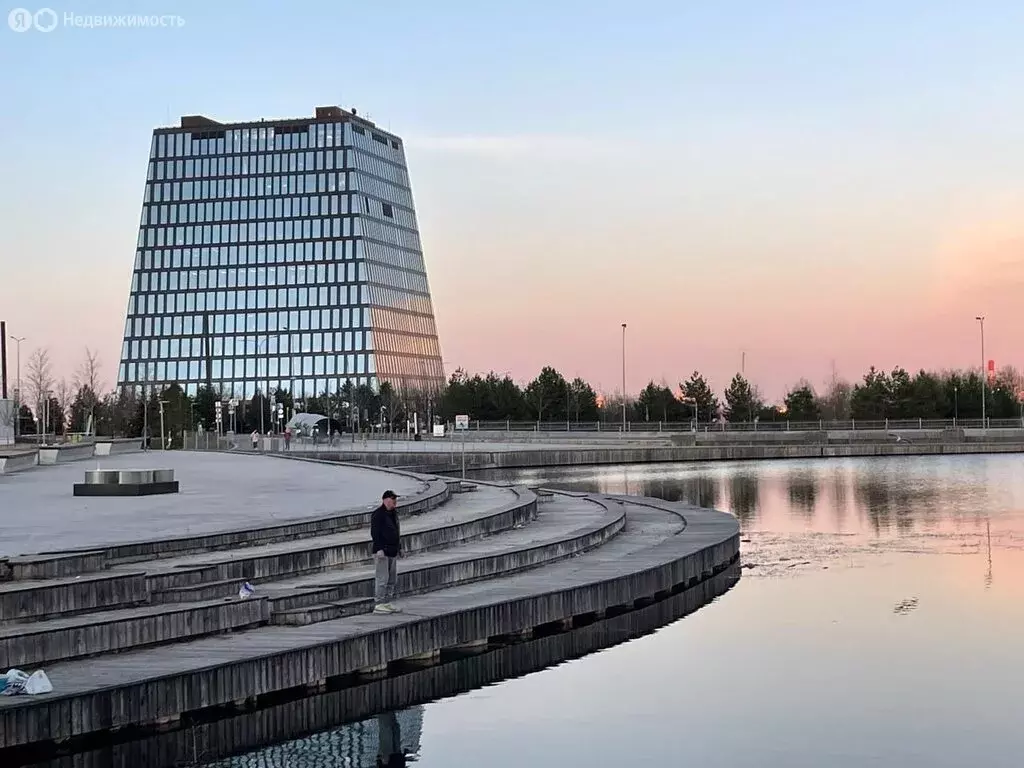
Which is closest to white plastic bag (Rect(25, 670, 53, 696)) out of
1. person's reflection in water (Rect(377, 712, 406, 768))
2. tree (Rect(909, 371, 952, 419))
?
person's reflection in water (Rect(377, 712, 406, 768))

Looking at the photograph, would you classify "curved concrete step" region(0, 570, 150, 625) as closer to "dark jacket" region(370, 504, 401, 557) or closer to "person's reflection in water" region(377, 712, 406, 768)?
"dark jacket" region(370, 504, 401, 557)

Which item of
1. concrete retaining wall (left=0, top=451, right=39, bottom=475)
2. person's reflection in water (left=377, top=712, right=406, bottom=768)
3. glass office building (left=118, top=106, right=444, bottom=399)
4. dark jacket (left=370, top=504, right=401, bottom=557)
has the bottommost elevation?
person's reflection in water (left=377, top=712, right=406, bottom=768)

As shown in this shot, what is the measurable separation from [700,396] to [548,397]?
14.9 m

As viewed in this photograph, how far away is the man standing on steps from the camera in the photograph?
19.6 meters

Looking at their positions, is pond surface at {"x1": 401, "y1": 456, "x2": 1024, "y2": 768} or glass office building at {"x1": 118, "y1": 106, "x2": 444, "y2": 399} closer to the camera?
pond surface at {"x1": 401, "y1": 456, "x2": 1024, "y2": 768}

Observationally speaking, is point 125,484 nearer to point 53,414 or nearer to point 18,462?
point 18,462

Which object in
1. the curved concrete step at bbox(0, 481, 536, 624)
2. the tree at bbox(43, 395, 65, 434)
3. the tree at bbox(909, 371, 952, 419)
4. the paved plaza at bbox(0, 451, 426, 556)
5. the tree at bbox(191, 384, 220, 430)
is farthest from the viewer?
the tree at bbox(191, 384, 220, 430)

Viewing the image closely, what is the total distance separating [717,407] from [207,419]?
175ft

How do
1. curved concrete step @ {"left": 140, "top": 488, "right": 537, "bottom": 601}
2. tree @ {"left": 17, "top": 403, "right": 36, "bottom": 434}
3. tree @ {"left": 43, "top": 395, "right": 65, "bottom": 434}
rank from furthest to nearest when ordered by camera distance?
tree @ {"left": 17, "top": 403, "right": 36, "bottom": 434}, tree @ {"left": 43, "top": 395, "right": 65, "bottom": 434}, curved concrete step @ {"left": 140, "top": 488, "right": 537, "bottom": 601}

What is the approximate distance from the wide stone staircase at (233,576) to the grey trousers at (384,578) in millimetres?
254

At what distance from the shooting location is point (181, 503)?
3369 centimetres

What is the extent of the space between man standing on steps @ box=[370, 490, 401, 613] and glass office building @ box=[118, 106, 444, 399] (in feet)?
511

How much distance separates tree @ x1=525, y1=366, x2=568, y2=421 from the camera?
12925cm

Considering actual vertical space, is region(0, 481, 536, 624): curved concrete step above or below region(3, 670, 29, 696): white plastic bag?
above
